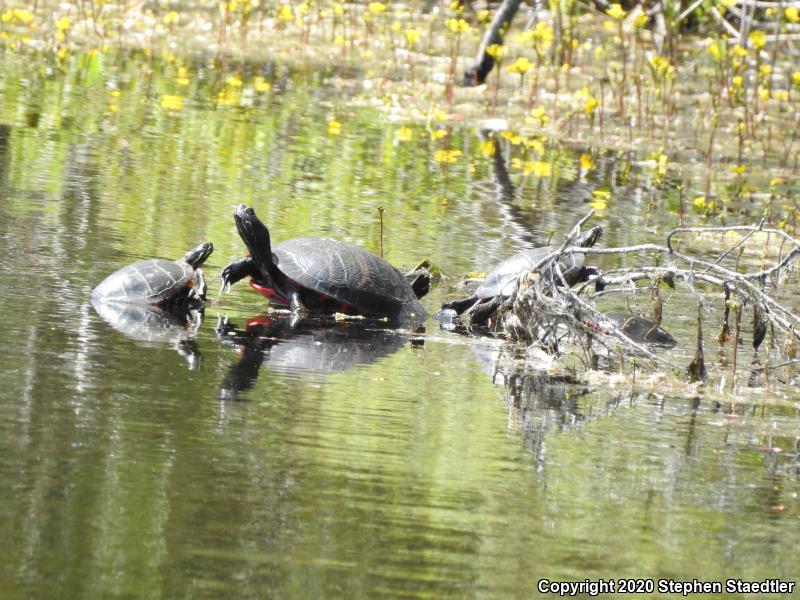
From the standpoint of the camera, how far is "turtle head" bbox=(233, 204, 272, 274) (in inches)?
296

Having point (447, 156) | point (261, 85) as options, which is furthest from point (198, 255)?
point (261, 85)

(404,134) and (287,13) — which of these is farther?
(287,13)

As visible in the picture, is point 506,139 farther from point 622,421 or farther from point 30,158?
point 622,421

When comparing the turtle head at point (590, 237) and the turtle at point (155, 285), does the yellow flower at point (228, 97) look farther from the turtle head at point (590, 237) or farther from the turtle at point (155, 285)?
the turtle at point (155, 285)

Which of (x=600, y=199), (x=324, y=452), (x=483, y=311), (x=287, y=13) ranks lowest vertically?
(x=600, y=199)

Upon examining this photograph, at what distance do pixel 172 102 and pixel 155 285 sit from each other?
291 inches

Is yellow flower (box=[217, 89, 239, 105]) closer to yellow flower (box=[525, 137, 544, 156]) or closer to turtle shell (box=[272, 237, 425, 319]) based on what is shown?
yellow flower (box=[525, 137, 544, 156])

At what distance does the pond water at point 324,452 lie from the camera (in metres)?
3.72

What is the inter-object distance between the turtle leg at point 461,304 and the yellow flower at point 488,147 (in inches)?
232

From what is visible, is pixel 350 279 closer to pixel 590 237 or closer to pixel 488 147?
pixel 590 237

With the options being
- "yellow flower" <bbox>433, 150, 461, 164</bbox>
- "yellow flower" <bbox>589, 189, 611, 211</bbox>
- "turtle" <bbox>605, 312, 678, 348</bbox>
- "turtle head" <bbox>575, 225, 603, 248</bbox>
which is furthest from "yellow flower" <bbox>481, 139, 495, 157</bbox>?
"turtle" <bbox>605, 312, 678, 348</bbox>

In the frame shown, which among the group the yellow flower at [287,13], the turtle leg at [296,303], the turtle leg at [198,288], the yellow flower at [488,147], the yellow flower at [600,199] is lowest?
the yellow flower at [600,199]

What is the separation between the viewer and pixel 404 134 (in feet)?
45.7

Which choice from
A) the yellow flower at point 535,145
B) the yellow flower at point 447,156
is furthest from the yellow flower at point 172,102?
the yellow flower at point 535,145
